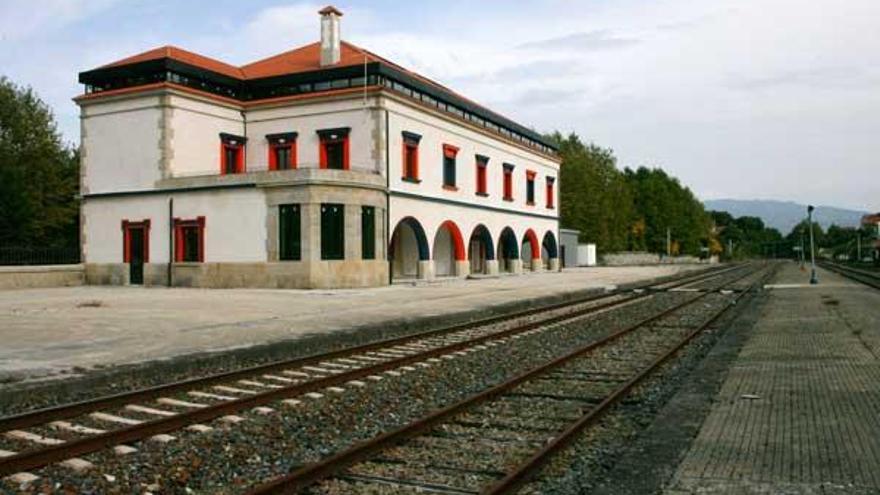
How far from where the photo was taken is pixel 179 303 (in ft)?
74.8

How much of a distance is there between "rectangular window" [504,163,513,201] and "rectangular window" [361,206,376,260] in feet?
56.8

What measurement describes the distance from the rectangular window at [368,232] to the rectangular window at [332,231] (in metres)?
1.15

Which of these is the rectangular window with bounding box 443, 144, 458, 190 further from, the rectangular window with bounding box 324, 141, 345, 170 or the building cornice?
the rectangular window with bounding box 324, 141, 345, 170

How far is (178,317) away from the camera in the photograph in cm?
1802

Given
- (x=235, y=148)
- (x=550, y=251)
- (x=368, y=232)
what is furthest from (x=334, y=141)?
(x=550, y=251)

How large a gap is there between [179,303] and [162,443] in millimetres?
16775

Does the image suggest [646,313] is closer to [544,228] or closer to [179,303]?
[179,303]

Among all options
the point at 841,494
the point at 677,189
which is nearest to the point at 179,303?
the point at 841,494

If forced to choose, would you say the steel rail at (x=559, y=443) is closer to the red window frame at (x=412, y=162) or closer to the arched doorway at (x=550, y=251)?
the red window frame at (x=412, y=162)

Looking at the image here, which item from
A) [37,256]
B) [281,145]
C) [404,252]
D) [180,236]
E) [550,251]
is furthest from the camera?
[550,251]

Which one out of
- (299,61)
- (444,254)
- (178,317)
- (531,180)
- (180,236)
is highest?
(299,61)

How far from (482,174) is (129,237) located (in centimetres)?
1993

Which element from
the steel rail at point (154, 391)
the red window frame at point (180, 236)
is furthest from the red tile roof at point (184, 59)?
the steel rail at point (154, 391)

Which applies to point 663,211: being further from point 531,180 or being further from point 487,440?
point 487,440
